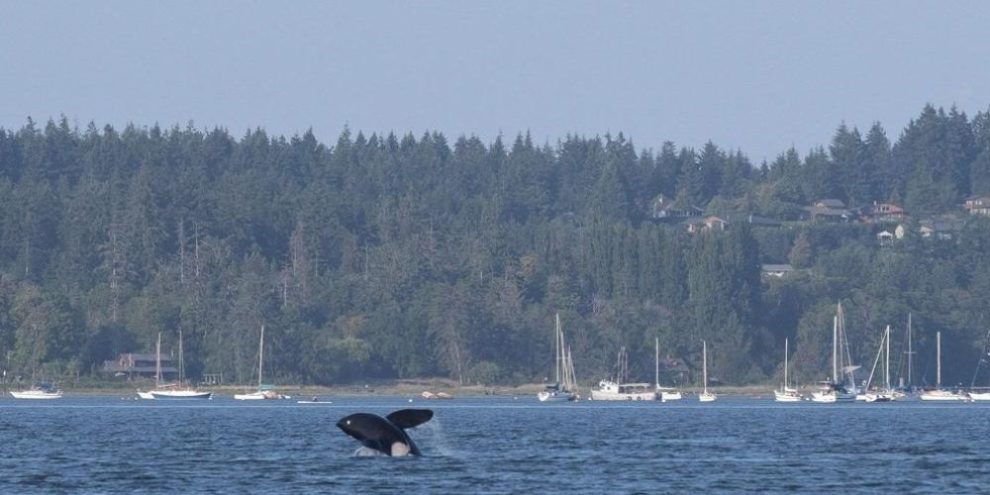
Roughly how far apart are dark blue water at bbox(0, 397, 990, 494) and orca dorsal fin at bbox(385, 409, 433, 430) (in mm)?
1316

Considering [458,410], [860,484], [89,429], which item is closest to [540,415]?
[458,410]

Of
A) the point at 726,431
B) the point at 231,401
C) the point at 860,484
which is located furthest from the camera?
the point at 231,401

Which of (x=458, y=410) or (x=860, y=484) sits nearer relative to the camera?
(x=860, y=484)

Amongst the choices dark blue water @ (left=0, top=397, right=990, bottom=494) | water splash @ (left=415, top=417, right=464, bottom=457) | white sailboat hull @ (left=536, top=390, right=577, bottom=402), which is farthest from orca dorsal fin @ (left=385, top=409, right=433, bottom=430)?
white sailboat hull @ (left=536, top=390, right=577, bottom=402)

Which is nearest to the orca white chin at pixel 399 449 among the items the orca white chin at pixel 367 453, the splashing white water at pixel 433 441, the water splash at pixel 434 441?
the orca white chin at pixel 367 453

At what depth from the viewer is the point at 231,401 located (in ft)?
652

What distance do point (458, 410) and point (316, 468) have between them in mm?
88111

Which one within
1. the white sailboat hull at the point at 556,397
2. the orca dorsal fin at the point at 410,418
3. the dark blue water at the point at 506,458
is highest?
the white sailboat hull at the point at 556,397

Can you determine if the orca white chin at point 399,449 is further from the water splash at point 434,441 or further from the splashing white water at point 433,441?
the water splash at point 434,441

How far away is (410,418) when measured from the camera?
65625mm

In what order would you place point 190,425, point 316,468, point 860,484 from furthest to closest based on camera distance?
point 190,425
point 316,468
point 860,484

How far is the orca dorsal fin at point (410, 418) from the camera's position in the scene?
64.8m

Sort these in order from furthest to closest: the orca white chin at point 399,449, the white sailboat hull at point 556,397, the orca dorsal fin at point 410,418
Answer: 1. the white sailboat hull at point 556,397
2. the orca white chin at point 399,449
3. the orca dorsal fin at point 410,418

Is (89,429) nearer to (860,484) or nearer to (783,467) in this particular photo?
(783,467)
